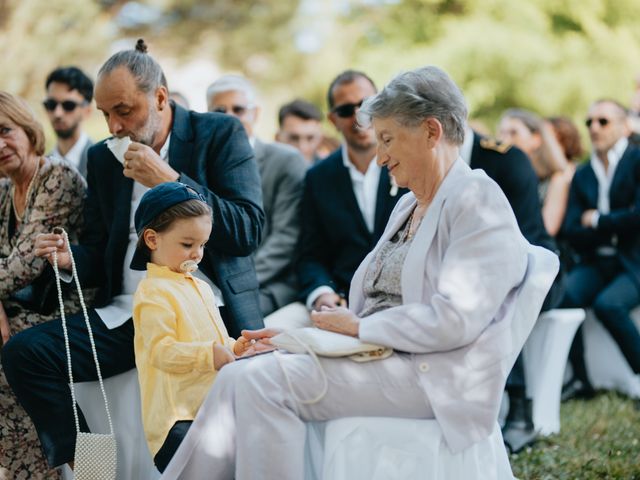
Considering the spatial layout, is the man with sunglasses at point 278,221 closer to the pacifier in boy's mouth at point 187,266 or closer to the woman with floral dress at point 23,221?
the woman with floral dress at point 23,221

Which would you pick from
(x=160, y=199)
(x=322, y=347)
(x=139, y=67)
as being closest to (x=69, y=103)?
(x=139, y=67)

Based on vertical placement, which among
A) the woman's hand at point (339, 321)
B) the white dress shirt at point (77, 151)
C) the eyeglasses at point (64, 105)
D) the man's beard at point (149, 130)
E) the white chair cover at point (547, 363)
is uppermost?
the eyeglasses at point (64, 105)

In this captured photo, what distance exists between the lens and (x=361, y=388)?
371 cm

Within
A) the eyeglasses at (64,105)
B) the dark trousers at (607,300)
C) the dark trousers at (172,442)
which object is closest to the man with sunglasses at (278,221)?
the eyeglasses at (64,105)

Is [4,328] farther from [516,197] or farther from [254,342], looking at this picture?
[516,197]

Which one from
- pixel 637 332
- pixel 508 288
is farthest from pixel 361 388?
pixel 637 332

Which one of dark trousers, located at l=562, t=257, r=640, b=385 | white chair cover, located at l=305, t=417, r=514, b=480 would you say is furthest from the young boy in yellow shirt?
dark trousers, located at l=562, t=257, r=640, b=385

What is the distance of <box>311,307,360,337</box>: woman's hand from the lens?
377 cm

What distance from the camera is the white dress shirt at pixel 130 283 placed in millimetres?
4770

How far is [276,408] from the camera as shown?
364cm

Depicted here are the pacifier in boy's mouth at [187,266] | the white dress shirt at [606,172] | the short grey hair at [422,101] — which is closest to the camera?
the short grey hair at [422,101]

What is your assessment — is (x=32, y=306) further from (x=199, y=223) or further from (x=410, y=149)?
(x=410, y=149)

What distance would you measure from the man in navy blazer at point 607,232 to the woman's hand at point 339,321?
409 centimetres

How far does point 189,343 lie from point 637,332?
172 inches
